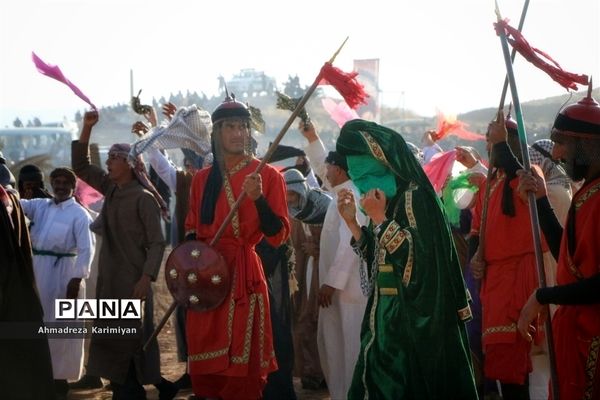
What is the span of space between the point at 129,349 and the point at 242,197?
7.18ft

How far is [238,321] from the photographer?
757 centimetres

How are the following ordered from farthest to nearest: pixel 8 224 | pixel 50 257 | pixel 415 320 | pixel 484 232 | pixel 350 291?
pixel 50 257
pixel 350 291
pixel 484 232
pixel 8 224
pixel 415 320

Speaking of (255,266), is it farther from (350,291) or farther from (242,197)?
(350,291)

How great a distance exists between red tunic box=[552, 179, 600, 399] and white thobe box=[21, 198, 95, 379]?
5.18 meters

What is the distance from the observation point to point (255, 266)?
25.2ft

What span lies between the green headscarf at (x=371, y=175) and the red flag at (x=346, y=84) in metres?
1.25

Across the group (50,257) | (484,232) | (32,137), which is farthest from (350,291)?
(32,137)

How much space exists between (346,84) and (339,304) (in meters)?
2.34

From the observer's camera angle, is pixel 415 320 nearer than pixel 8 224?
Yes

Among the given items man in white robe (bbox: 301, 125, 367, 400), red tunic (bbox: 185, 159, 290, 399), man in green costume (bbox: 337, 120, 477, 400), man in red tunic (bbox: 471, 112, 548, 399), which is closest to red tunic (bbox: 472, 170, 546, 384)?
man in red tunic (bbox: 471, 112, 548, 399)

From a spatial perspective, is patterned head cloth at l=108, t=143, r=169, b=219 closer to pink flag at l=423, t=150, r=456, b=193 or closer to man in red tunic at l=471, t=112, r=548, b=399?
pink flag at l=423, t=150, r=456, b=193

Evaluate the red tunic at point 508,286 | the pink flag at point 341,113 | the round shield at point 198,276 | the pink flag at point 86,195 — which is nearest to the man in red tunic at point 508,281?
the red tunic at point 508,286

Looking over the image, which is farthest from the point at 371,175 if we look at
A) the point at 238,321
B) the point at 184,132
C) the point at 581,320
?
the point at 184,132

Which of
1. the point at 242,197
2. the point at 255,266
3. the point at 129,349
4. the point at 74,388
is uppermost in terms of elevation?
the point at 242,197
